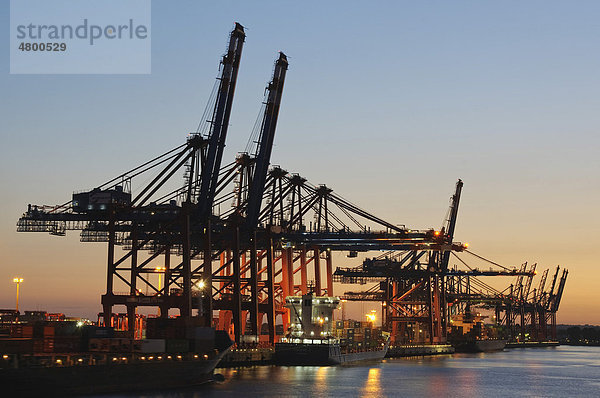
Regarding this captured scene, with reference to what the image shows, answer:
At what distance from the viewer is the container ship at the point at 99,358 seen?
49531mm

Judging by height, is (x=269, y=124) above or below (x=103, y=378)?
above

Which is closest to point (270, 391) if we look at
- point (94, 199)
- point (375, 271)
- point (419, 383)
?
point (419, 383)

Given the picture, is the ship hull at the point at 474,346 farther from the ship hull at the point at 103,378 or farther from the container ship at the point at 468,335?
the ship hull at the point at 103,378

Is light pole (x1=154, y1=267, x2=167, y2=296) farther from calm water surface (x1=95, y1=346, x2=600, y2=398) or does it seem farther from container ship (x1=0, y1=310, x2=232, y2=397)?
container ship (x1=0, y1=310, x2=232, y2=397)

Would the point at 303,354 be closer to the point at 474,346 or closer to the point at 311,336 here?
the point at 311,336

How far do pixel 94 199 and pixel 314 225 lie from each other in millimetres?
38164

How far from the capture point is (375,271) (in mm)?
145875

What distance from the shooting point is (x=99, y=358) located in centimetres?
5412

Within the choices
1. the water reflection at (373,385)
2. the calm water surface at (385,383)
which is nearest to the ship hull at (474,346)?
the calm water surface at (385,383)

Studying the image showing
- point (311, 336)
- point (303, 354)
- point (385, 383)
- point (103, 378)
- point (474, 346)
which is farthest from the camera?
point (474, 346)

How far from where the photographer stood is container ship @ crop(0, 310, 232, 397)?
4953cm

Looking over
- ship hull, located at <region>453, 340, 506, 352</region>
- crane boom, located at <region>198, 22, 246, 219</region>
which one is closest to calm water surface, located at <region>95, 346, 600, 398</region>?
crane boom, located at <region>198, 22, 246, 219</region>

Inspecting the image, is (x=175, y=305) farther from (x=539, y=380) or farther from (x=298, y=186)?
(x=539, y=380)

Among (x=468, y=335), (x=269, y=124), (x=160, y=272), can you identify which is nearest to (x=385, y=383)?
(x=160, y=272)
